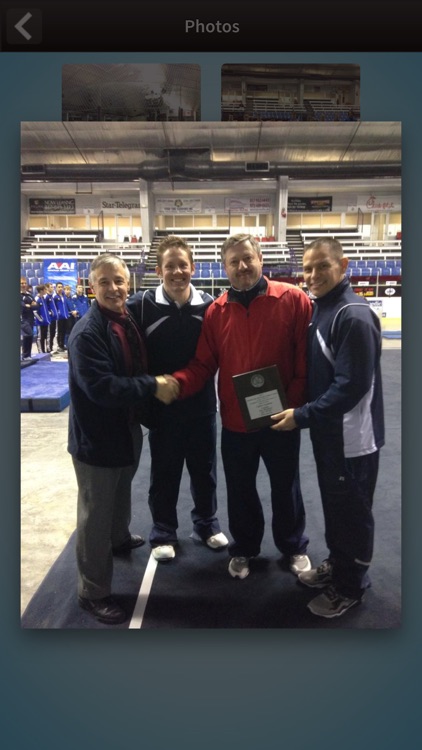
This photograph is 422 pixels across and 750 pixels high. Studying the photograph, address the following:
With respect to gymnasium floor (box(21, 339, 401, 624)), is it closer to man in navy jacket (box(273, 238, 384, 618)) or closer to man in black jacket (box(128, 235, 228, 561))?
man in navy jacket (box(273, 238, 384, 618))

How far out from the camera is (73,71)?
147 centimetres

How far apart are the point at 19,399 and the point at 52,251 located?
0.49m

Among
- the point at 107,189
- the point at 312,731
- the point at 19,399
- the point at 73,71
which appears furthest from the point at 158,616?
the point at 73,71

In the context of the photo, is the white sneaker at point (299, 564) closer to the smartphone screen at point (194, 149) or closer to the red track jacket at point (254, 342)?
the smartphone screen at point (194, 149)

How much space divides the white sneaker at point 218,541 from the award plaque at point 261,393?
1.45 feet

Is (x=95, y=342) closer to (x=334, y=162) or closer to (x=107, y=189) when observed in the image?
(x=107, y=189)

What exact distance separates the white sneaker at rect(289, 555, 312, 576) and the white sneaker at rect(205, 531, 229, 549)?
0.76 ft

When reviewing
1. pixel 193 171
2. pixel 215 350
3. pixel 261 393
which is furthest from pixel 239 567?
pixel 193 171

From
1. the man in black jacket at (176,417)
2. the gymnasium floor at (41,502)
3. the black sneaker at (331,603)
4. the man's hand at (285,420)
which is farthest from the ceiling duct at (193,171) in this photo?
the black sneaker at (331,603)

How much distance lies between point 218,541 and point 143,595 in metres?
0.30

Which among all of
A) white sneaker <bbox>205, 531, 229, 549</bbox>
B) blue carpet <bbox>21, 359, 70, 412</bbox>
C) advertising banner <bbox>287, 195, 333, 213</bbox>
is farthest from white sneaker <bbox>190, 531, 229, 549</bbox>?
advertising banner <bbox>287, 195, 333, 213</bbox>

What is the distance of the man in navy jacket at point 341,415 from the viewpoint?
146cm

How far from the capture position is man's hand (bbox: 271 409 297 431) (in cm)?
150
